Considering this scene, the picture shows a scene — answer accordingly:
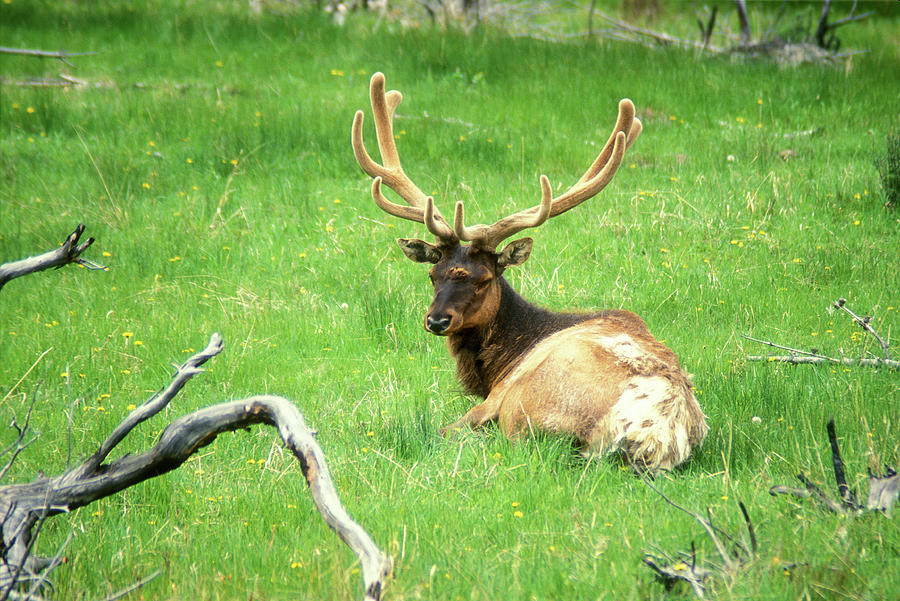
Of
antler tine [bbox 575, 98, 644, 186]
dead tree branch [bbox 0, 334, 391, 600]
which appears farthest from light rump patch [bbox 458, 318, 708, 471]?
dead tree branch [bbox 0, 334, 391, 600]

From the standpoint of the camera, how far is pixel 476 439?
187 inches

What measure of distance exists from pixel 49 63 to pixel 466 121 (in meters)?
5.91

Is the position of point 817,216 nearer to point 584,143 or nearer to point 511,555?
point 584,143

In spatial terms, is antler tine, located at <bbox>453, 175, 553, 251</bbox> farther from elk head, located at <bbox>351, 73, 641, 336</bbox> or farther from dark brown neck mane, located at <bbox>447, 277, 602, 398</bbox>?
dark brown neck mane, located at <bbox>447, 277, 602, 398</bbox>

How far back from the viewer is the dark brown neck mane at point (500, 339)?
18.8ft

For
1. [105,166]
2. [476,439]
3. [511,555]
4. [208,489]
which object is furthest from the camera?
[105,166]

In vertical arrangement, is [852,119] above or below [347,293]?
above

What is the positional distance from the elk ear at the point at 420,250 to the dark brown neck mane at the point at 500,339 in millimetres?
483

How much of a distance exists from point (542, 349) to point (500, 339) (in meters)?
0.57

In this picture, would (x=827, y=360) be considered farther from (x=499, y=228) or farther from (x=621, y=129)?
(x=499, y=228)

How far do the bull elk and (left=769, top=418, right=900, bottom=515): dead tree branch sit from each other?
0.84 metres

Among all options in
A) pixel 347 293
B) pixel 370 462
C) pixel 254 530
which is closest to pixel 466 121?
pixel 347 293

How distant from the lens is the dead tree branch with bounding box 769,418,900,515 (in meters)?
3.30

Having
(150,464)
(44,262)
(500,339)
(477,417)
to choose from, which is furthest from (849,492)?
(44,262)
